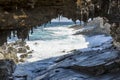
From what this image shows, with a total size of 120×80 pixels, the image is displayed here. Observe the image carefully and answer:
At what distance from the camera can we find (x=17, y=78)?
20.0 meters

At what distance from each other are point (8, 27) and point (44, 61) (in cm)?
1581

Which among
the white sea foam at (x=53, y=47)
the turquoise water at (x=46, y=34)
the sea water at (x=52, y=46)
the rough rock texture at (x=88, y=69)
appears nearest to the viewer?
the rough rock texture at (x=88, y=69)

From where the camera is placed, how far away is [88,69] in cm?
1981

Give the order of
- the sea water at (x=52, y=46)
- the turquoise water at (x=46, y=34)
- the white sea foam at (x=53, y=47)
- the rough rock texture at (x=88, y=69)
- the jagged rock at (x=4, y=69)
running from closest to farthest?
the jagged rock at (x=4, y=69)
the rough rock texture at (x=88, y=69)
the white sea foam at (x=53, y=47)
the sea water at (x=52, y=46)
the turquoise water at (x=46, y=34)

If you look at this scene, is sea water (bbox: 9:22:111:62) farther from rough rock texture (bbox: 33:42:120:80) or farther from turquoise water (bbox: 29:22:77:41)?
rough rock texture (bbox: 33:42:120:80)

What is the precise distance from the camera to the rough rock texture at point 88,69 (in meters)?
18.8

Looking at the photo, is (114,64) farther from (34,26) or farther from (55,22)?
(55,22)

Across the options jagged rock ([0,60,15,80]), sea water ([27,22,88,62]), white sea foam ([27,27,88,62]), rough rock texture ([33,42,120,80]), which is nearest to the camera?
jagged rock ([0,60,15,80])

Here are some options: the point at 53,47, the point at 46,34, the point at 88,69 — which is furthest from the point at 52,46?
the point at 88,69

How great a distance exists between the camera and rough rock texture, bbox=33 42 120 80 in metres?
18.8

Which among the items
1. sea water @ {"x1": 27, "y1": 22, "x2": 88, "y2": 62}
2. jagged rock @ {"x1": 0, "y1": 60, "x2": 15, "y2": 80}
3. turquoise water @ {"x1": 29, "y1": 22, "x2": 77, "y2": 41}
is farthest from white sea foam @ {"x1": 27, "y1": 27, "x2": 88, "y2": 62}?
jagged rock @ {"x1": 0, "y1": 60, "x2": 15, "y2": 80}

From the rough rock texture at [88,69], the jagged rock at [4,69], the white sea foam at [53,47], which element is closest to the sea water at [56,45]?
the white sea foam at [53,47]

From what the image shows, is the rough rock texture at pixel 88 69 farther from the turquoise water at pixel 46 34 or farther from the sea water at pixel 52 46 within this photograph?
the turquoise water at pixel 46 34

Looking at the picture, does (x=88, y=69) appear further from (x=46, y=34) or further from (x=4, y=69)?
(x=46, y=34)
